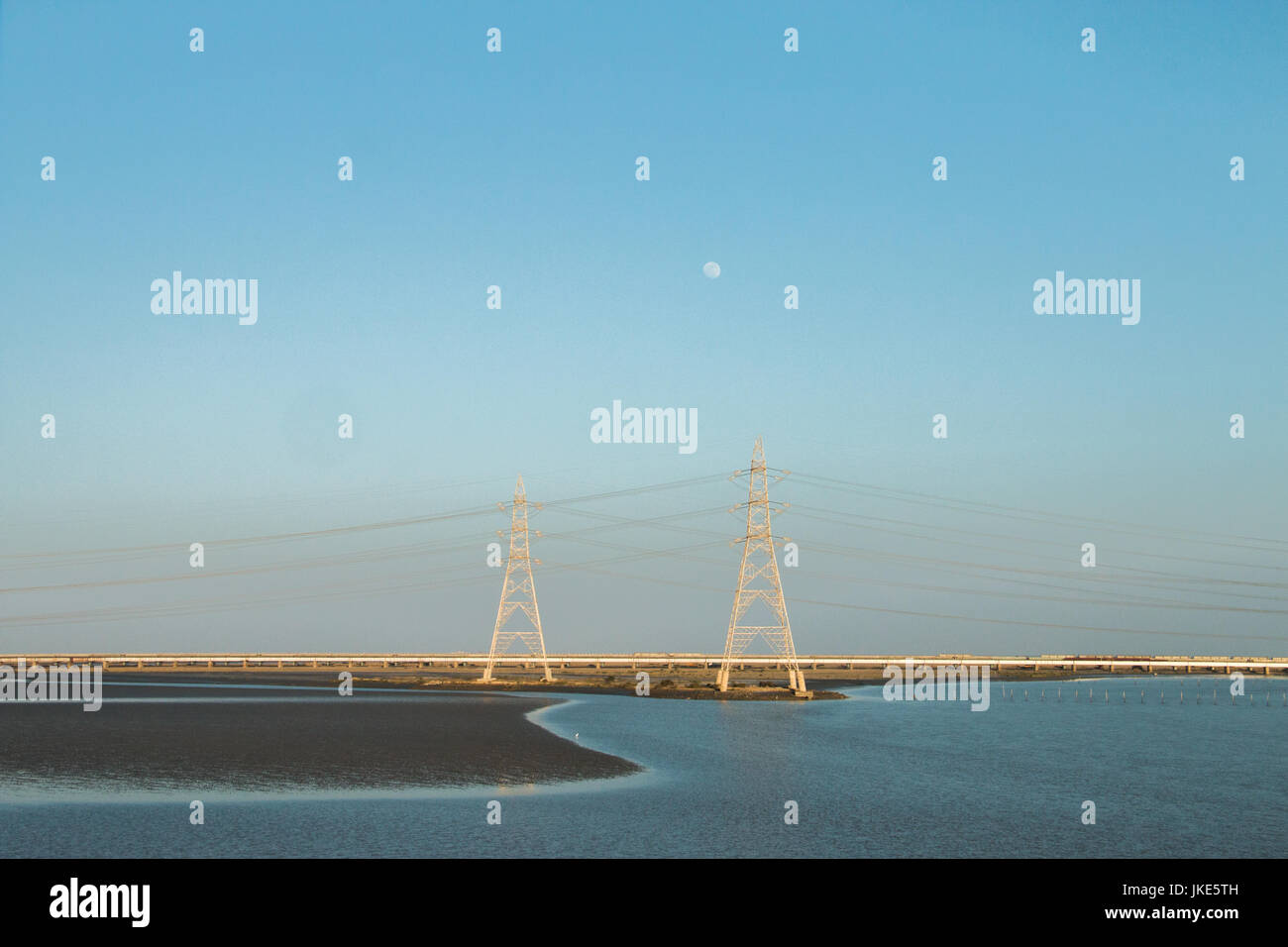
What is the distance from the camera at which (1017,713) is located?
149 m

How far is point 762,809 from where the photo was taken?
54938mm

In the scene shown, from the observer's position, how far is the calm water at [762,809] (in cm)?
4450

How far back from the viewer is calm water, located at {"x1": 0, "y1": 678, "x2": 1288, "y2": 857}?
44500mm
